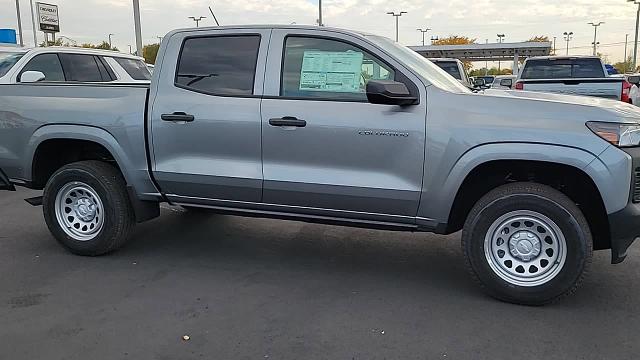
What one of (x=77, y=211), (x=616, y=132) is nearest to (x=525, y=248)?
(x=616, y=132)

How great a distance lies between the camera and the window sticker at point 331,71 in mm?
4367

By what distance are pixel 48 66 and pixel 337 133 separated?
6.75m

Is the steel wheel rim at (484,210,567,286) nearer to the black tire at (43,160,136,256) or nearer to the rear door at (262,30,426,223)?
the rear door at (262,30,426,223)

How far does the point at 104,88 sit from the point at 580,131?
378 centimetres

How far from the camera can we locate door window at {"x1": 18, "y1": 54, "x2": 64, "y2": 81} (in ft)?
29.5

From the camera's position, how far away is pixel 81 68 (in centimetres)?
964

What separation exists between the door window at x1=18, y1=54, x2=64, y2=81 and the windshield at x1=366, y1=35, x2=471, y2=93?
644 cm

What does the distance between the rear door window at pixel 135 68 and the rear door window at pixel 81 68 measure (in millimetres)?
Answer: 548

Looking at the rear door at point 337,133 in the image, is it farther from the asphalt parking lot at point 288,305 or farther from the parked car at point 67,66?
the parked car at point 67,66

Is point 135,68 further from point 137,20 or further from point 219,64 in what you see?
point 137,20

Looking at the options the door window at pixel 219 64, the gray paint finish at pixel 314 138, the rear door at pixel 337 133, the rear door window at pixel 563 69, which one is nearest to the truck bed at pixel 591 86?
the rear door window at pixel 563 69

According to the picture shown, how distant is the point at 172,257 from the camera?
5.23m

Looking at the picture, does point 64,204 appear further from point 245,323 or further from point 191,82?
point 245,323

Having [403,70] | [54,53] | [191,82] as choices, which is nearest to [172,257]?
[191,82]
